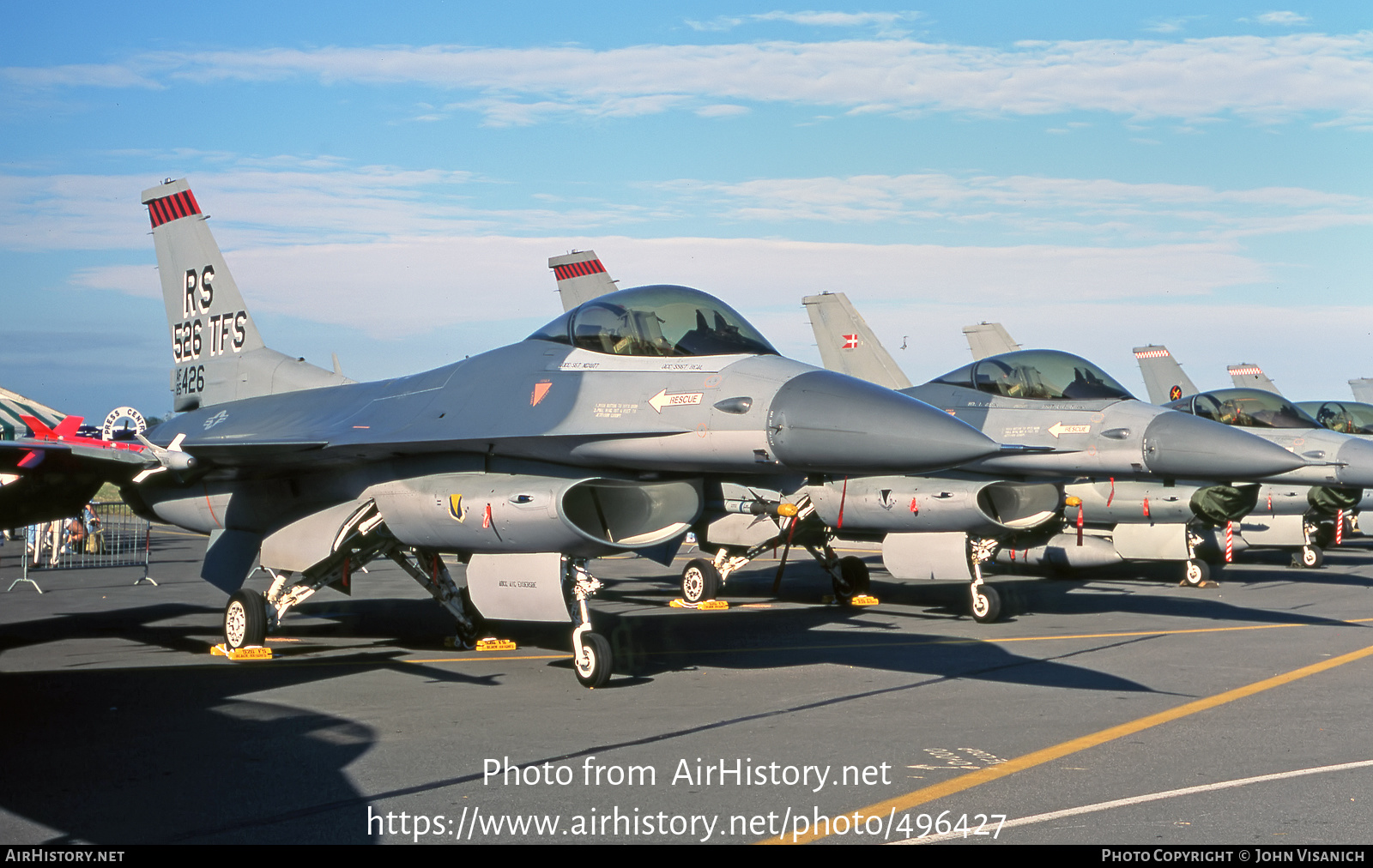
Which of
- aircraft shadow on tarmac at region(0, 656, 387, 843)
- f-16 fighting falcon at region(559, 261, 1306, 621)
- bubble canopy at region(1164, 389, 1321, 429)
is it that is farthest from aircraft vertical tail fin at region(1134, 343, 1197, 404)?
aircraft shadow on tarmac at region(0, 656, 387, 843)

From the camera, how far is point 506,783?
6.28 m

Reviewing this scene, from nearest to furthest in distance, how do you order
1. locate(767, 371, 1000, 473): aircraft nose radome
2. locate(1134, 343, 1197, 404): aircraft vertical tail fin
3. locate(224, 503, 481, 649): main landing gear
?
locate(767, 371, 1000, 473): aircraft nose radome → locate(224, 503, 481, 649): main landing gear → locate(1134, 343, 1197, 404): aircraft vertical tail fin

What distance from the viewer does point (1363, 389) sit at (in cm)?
3522

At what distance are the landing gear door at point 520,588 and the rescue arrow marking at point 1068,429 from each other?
7301 millimetres

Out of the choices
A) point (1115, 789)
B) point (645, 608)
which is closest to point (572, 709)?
point (1115, 789)

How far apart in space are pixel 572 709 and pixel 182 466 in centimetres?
385

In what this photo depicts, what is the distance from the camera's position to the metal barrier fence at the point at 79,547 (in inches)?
867

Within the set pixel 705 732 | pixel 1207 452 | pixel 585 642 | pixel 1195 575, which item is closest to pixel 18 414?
pixel 585 642

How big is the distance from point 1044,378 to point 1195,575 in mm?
5617

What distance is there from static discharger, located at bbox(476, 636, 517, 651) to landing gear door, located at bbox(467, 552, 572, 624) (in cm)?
228

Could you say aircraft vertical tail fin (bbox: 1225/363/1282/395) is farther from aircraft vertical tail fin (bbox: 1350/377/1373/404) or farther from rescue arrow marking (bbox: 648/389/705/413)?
rescue arrow marking (bbox: 648/389/705/413)

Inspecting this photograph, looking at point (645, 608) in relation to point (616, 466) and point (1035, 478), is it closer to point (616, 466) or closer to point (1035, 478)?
point (1035, 478)

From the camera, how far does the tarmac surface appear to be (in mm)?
5551

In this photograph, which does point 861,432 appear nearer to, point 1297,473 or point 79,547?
point 1297,473
